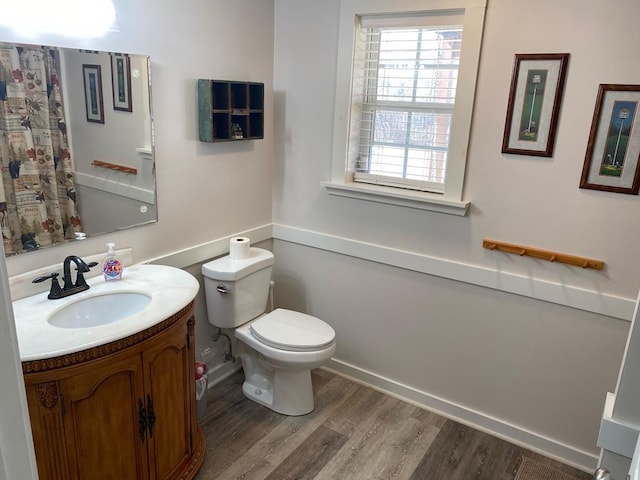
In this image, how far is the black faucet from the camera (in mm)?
1804

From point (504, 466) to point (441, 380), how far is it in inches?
19.9

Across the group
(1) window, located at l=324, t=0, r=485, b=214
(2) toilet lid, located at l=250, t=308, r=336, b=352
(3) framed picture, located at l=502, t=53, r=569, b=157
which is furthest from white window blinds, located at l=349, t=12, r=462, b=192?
(2) toilet lid, located at l=250, t=308, r=336, b=352

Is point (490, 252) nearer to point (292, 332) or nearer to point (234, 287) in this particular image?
point (292, 332)

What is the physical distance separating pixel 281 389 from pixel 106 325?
120cm

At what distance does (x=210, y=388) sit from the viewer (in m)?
2.78

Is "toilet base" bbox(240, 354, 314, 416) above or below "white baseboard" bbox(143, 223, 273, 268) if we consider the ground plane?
below

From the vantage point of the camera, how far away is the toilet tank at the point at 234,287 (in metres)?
2.46

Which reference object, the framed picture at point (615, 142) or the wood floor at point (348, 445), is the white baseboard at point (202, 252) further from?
the framed picture at point (615, 142)

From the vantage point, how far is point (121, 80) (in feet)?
6.59

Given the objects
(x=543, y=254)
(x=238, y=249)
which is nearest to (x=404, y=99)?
(x=543, y=254)

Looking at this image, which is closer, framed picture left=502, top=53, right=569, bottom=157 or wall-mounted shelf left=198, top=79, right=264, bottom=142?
framed picture left=502, top=53, right=569, bottom=157

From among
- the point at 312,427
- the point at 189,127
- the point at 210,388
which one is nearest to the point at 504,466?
the point at 312,427

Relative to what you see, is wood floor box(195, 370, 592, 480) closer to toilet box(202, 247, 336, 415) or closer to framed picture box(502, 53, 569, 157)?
toilet box(202, 247, 336, 415)

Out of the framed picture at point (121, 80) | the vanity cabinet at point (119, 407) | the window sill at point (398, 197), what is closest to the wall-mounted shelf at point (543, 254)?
the window sill at point (398, 197)
